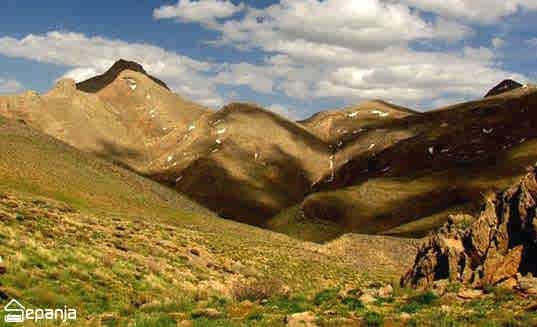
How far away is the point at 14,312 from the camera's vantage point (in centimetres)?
1617

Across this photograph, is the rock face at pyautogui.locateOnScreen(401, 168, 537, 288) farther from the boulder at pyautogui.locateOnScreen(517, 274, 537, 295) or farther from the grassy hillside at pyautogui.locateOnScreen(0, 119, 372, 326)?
the grassy hillside at pyautogui.locateOnScreen(0, 119, 372, 326)

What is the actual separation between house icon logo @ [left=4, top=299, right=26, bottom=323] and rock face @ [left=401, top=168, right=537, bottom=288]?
57.1 ft

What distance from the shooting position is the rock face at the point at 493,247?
21.6 m

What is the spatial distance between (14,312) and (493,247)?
20.0m

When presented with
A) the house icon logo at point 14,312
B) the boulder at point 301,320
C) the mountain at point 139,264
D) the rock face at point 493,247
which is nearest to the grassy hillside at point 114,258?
the mountain at point 139,264

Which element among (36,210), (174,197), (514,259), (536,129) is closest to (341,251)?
(174,197)

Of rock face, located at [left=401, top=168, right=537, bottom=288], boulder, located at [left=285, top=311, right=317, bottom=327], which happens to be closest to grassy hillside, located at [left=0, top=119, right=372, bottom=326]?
boulder, located at [left=285, top=311, right=317, bottom=327]

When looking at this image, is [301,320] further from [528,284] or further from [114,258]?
[114,258]

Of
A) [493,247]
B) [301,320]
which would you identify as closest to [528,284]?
[493,247]

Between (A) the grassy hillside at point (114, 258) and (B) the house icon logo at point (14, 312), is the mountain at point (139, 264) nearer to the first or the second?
(A) the grassy hillside at point (114, 258)

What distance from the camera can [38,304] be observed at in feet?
59.6

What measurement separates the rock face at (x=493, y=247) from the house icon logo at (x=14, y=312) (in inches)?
685

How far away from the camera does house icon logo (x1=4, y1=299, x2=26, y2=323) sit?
15086mm

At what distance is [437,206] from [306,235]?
4096 centimetres
